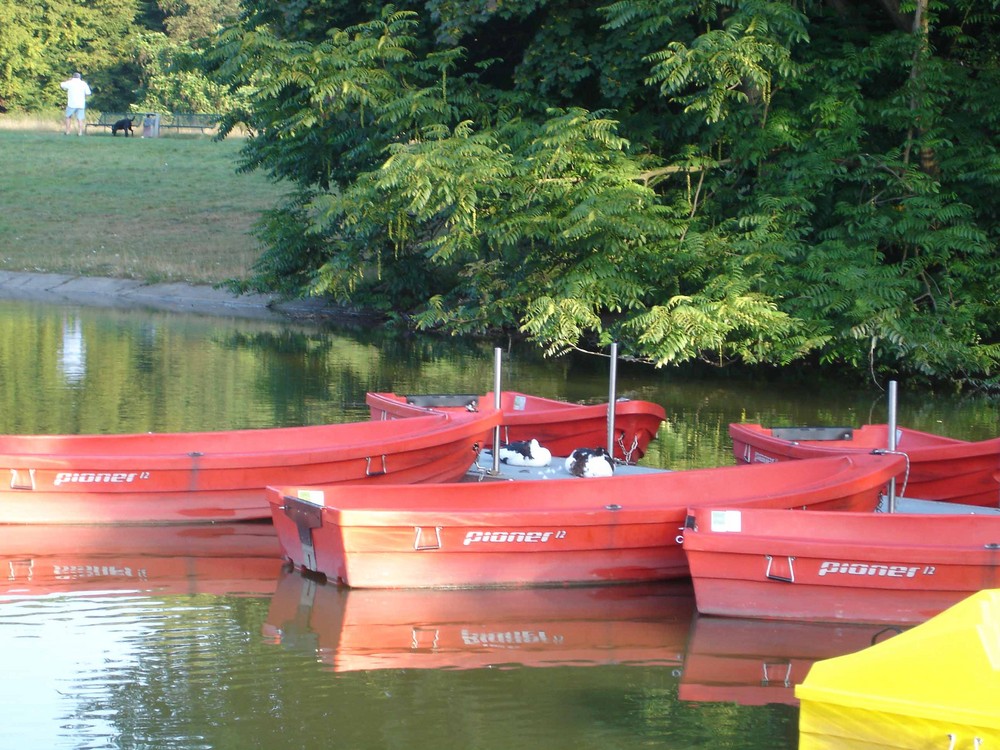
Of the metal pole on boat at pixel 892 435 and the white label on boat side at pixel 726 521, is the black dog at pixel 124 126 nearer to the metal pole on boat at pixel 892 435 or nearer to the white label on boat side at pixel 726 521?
the metal pole on boat at pixel 892 435

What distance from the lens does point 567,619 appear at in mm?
8547

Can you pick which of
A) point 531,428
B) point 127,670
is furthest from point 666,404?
point 127,670

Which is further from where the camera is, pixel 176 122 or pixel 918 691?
pixel 176 122

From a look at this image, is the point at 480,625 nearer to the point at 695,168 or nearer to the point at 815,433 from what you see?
the point at 815,433

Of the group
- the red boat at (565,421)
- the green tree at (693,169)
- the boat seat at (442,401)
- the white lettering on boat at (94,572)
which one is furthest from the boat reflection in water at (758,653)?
the green tree at (693,169)

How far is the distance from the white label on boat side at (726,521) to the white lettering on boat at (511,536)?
1.04 metres

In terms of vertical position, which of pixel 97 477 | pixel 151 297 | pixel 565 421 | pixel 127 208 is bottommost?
pixel 97 477

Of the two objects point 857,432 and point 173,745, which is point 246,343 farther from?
point 173,745

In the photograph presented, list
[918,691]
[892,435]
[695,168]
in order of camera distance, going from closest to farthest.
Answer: [918,691] < [892,435] < [695,168]

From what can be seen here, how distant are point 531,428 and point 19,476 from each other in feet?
16.5

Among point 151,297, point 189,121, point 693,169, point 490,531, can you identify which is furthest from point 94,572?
point 189,121

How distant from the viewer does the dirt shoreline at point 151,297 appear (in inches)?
1097

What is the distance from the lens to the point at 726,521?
8562 mm

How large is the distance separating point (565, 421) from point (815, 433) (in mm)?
2420
